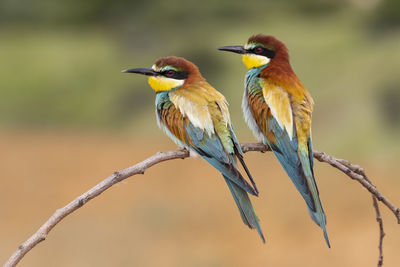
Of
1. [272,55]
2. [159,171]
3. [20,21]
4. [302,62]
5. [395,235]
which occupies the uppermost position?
[20,21]

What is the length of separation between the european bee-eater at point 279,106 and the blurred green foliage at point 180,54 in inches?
170

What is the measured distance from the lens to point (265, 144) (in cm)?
114

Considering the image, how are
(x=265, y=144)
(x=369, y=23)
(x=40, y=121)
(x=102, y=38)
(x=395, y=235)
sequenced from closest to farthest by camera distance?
1. (x=265, y=144)
2. (x=395, y=235)
3. (x=369, y=23)
4. (x=40, y=121)
5. (x=102, y=38)

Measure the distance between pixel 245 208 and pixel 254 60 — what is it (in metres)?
0.36

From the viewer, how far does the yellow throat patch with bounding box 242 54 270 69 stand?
118 cm

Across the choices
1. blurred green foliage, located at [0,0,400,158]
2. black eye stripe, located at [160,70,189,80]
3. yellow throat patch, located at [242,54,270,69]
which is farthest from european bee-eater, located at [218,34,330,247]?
blurred green foliage, located at [0,0,400,158]

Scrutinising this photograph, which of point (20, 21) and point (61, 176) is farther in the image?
point (20, 21)

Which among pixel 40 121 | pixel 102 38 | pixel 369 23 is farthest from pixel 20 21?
pixel 369 23

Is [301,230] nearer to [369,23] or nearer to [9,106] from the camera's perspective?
[369,23]

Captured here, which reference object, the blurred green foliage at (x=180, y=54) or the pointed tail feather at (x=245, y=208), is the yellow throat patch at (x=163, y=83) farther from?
the blurred green foliage at (x=180, y=54)

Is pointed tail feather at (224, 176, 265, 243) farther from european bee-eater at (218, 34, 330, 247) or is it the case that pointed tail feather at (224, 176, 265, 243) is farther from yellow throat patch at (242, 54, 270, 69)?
yellow throat patch at (242, 54, 270, 69)

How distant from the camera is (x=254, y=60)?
120cm

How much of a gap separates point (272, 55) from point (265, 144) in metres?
0.18

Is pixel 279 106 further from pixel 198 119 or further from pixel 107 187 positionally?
pixel 107 187
